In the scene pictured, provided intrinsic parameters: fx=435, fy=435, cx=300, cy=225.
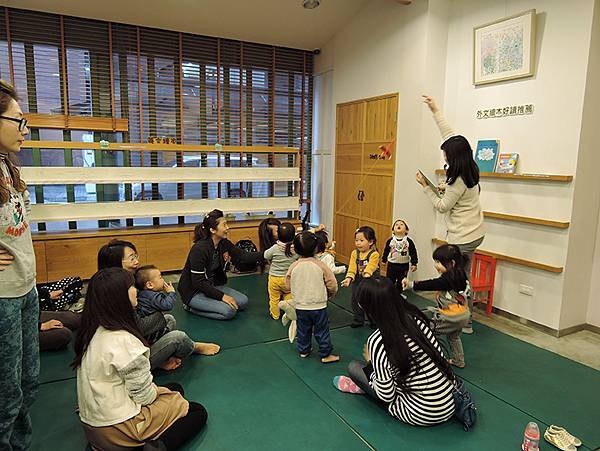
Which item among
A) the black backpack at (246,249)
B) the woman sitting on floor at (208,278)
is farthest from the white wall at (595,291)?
the black backpack at (246,249)

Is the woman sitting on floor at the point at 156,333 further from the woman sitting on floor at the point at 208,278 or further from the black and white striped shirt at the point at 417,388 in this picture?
the black and white striped shirt at the point at 417,388

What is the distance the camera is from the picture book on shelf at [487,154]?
4055 millimetres

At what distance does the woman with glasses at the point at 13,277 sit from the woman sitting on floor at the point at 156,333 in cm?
89

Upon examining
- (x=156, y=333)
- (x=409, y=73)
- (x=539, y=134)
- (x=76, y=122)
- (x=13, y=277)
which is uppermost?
(x=409, y=73)

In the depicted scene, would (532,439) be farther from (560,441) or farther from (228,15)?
(228,15)

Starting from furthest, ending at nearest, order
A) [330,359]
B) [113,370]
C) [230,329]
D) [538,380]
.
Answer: [230,329] < [330,359] < [538,380] < [113,370]

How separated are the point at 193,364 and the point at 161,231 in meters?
2.66

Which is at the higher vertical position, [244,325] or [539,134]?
[539,134]

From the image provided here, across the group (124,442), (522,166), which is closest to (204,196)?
(522,166)

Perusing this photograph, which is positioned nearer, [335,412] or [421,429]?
[421,429]

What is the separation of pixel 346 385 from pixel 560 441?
1148 millimetres

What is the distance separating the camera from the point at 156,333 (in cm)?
289

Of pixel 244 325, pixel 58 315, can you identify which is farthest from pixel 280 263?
pixel 58 315

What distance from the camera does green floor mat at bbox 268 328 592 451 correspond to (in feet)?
7.30
